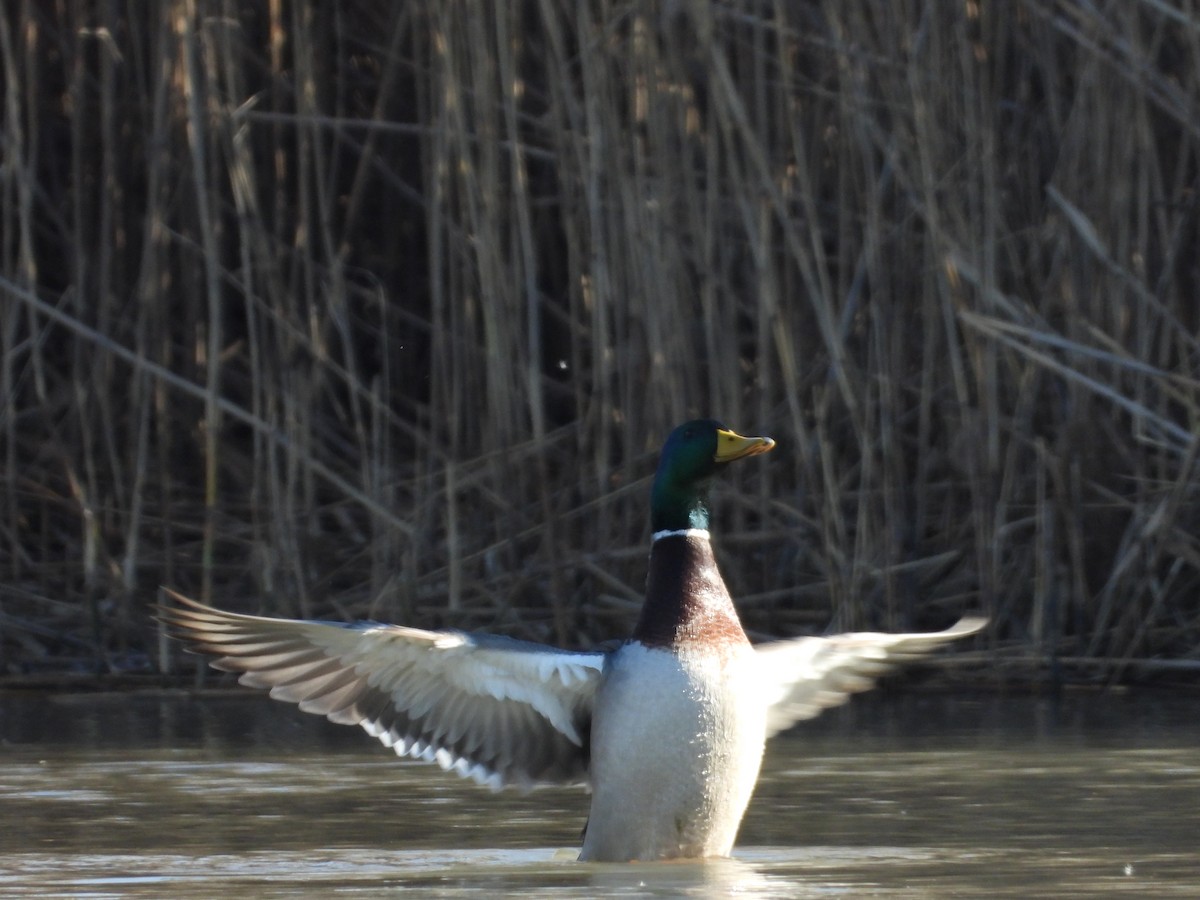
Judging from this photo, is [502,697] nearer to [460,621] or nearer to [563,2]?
[460,621]

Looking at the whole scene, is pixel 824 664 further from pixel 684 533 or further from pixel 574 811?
pixel 574 811

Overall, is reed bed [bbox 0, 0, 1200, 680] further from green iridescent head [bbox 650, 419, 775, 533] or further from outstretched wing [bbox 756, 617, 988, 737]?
green iridescent head [bbox 650, 419, 775, 533]

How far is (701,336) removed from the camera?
287 inches

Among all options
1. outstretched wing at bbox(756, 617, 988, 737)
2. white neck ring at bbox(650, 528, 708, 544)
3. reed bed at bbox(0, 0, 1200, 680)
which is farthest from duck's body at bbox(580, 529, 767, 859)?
reed bed at bbox(0, 0, 1200, 680)

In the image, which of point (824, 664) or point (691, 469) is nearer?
point (691, 469)

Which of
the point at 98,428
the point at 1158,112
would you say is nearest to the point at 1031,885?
the point at 1158,112

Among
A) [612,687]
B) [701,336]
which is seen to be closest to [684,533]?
[612,687]

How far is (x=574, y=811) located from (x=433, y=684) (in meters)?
0.69

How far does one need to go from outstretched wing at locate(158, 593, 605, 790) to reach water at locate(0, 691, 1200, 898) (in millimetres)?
165

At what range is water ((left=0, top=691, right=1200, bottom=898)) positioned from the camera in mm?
3775

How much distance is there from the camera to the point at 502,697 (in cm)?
454

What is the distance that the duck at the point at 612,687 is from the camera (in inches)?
170

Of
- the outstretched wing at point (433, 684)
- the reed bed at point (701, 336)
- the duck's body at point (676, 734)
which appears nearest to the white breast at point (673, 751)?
the duck's body at point (676, 734)

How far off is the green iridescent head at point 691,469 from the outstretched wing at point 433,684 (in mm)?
343
